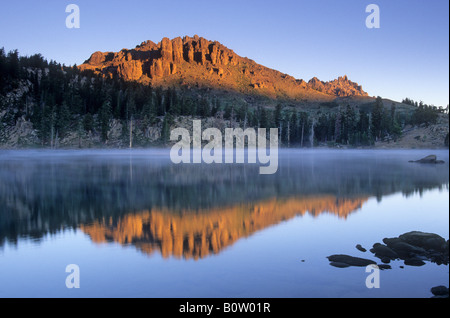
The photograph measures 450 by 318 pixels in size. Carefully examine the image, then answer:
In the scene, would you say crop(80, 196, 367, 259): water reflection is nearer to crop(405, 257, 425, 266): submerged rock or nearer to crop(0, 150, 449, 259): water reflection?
crop(0, 150, 449, 259): water reflection

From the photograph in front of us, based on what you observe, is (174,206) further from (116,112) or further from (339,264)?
(116,112)

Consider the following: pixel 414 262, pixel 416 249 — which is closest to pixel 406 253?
pixel 416 249

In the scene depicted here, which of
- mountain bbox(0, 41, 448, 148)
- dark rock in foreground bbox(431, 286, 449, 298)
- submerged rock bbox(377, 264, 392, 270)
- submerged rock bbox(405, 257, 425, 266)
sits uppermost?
Result: mountain bbox(0, 41, 448, 148)

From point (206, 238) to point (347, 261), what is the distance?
424cm

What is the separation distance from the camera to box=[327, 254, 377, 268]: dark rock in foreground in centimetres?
912

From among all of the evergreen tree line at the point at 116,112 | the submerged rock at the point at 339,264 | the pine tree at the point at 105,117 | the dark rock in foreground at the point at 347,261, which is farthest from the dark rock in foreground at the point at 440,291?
the pine tree at the point at 105,117

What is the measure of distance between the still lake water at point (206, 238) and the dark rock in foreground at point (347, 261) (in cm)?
29

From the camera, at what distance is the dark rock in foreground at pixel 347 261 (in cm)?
912

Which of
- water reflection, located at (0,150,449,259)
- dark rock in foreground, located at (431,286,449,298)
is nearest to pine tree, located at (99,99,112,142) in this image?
water reflection, located at (0,150,449,259)

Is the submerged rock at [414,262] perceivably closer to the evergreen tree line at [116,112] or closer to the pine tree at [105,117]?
the evergreen tree line at [116,112]

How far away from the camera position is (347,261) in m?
9.32

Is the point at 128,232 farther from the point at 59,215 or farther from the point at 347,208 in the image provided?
the point at 347,208

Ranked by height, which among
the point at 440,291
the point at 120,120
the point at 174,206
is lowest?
the point at 440,291

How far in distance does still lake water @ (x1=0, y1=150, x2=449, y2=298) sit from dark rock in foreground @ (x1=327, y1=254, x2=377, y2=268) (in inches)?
11.5
